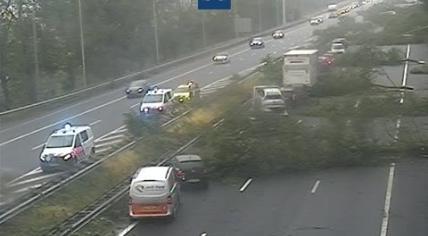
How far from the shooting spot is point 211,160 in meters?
26.4

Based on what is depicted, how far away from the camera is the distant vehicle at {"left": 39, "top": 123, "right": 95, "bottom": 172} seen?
26.6 meters

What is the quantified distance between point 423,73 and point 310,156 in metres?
24.5

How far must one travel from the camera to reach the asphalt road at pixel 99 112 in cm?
3016

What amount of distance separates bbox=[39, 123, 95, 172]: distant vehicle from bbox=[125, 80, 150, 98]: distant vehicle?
1693 cm

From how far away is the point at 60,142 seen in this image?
91.8 ft

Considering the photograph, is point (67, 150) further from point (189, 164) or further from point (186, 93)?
point (186, 93)

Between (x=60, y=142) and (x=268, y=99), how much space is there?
10.6m

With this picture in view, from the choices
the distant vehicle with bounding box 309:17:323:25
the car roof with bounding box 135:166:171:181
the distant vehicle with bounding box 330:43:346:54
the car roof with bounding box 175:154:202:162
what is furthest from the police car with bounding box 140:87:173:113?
the distant vehicle with bounding box 309:17:323:25

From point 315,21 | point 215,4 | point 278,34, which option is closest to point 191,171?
point 215,4

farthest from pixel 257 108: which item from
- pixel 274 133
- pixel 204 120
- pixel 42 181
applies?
pixel 42 181

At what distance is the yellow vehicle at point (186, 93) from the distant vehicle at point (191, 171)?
542 inches

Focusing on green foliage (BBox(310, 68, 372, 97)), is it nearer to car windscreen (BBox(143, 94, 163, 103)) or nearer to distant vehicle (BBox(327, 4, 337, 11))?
car windscreen (BBox(143, 94, 163, 103))

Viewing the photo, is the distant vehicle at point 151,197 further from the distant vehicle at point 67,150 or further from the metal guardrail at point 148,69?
the metal guardrail at point 148,69

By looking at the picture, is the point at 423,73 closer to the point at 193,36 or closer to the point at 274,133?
the point at 193,36
